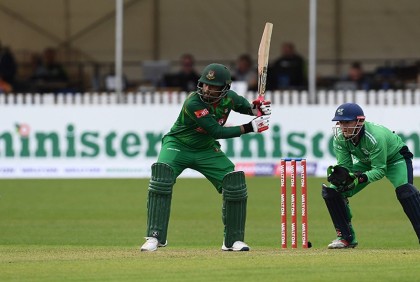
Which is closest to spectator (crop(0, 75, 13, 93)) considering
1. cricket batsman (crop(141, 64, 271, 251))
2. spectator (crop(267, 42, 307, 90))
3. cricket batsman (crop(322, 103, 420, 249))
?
spectator (crop(267, 42, 307, 90))

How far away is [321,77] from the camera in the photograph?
28969mm

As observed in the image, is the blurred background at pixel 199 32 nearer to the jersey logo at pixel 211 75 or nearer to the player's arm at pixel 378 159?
the player's arm at pixel 378 159

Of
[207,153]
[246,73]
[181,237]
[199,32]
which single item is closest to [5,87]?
[246,73]

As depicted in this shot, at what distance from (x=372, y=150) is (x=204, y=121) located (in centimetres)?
165

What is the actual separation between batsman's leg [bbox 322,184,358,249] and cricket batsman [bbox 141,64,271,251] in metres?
0.90

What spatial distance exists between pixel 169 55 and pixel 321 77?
4.06 meters

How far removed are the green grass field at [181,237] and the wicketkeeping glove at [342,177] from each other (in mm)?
648

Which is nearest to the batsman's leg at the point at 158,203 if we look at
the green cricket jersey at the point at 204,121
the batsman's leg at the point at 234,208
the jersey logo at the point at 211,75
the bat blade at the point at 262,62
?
the green cricket jersey at the point at 204,121

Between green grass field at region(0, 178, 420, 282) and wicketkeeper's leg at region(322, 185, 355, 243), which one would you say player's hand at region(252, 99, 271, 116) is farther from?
green grass field at region(0, 178, 420, 282)

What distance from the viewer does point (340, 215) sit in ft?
42.4

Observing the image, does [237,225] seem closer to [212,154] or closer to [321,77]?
[212,154]

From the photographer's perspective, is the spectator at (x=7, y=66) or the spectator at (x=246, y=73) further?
the spectator at (x=7, y=66)

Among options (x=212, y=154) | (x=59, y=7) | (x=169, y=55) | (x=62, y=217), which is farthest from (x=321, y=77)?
(x=212, y=154)

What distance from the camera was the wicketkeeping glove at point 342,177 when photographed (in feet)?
40.5
